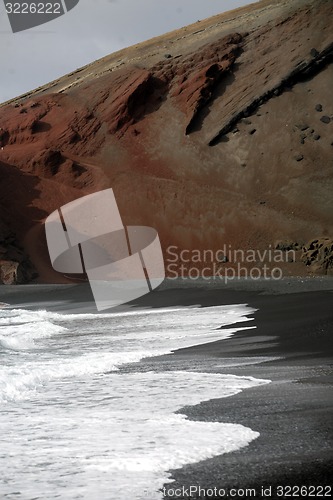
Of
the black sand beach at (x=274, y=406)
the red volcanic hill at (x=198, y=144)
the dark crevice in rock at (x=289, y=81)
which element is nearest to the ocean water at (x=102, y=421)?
the black sand beach at (x=274, y=406)

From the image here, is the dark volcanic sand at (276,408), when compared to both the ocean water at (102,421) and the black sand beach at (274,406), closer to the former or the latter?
the black sand beach at (274,406)

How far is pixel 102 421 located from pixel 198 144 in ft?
148

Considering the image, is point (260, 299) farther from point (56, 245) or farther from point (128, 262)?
point (56, 245)

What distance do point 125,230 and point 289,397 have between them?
37.1m

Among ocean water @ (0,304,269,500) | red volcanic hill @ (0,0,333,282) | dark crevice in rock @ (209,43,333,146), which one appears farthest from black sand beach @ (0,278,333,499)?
dark crevice in rock @ (209,43,333,146)

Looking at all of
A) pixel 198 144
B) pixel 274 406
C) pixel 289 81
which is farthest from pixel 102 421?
pixel 289 81

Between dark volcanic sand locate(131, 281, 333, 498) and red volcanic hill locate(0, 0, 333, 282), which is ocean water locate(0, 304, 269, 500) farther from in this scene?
red volcanic hill locate(0, 0, 333, 282)

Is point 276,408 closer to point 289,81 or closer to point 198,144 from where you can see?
point 198,144

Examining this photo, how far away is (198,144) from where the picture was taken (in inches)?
2004

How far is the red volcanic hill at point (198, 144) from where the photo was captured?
43.1 m

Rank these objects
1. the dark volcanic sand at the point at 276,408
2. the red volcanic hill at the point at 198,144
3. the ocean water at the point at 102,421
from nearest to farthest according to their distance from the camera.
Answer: the dark volcanic sand at the point at 276,408, the ocean water at the point at 102,421, the red volcanic hill at the point at 198,144

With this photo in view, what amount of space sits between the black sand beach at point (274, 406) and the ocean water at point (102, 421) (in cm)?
24

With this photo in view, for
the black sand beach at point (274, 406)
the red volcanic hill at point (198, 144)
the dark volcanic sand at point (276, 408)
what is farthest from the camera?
the red volcanic hill at point (198, 144)

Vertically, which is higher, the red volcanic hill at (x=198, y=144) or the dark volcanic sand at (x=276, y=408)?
the red volcanic hill at (x=198, y=144)
